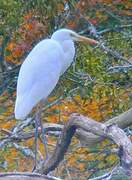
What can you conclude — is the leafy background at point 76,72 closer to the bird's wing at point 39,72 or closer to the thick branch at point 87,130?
the bird's wing at point 39,72

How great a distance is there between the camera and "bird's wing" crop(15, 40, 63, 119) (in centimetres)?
367

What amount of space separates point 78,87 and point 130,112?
134cm

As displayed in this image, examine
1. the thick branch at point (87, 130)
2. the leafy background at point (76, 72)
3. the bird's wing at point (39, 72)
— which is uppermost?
the thick branch at point (87, 130)

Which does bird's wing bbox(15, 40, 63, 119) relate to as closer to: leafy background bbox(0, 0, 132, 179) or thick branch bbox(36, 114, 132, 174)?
leafy background bbox(0, 0, 132, 179)

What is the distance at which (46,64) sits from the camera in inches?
152

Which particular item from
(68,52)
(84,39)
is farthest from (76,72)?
(84,39)

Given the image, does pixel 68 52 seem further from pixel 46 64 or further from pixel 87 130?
pixel 87 130

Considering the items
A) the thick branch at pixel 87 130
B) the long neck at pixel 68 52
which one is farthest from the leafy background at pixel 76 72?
the thick branch at pixel 87 130

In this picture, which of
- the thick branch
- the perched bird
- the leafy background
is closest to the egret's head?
the perched bird

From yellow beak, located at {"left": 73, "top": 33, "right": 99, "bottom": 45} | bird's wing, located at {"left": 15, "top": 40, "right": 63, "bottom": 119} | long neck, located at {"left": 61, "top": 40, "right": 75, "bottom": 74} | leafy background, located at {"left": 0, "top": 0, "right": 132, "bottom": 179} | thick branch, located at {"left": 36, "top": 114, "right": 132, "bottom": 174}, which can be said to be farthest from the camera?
leafy background, located at {"left": 0, "top": 0, "right": 132, "bottom": 179}

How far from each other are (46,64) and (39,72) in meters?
0.07

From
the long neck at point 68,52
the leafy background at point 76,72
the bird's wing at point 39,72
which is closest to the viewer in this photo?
the bird's wing at point 39,72

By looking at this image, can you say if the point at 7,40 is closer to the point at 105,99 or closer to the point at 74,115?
the point at 105,99

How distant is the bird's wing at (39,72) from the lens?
12.0ft
